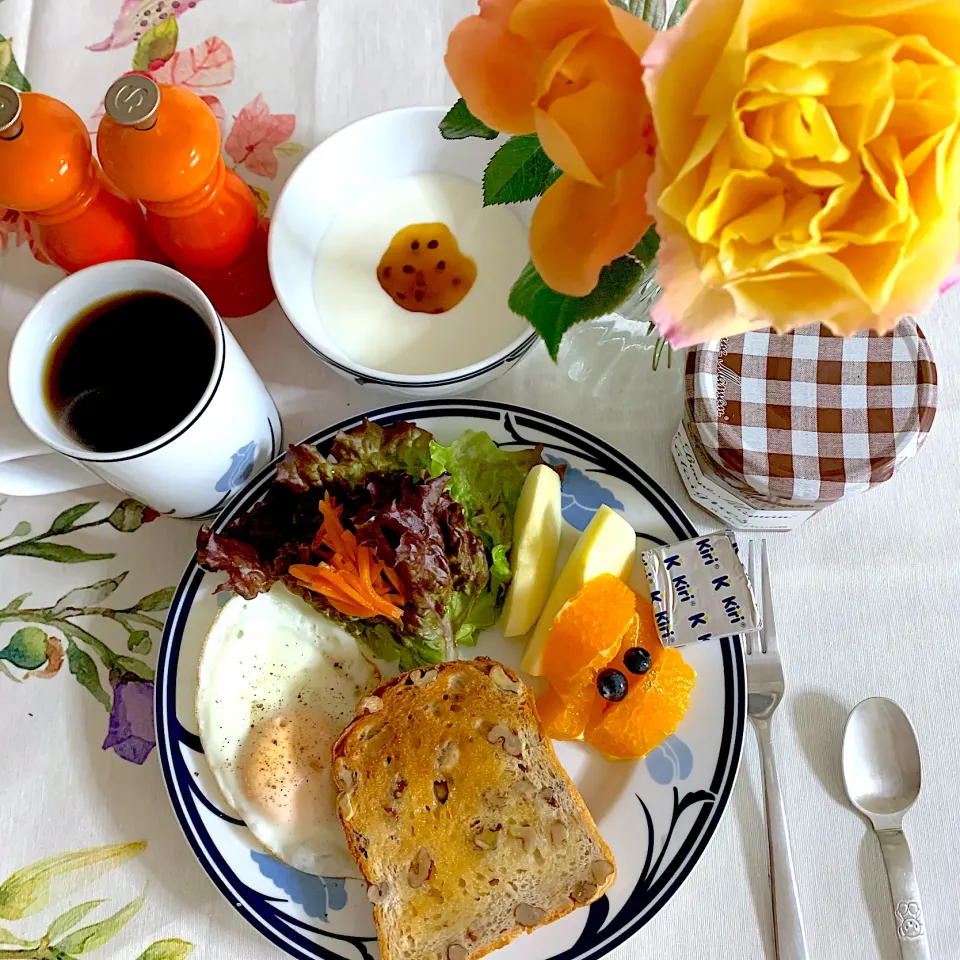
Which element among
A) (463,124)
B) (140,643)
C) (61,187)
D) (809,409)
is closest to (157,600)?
(140,643)

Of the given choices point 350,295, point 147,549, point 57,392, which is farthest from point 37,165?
point 147,549

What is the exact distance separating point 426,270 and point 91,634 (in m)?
0.62

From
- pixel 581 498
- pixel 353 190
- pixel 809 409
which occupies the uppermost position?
pixel 353 190

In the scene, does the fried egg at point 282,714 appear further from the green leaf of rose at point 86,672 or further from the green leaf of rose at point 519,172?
the green leaf of rose at point 519,172

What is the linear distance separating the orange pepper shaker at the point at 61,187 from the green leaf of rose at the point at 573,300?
556 millimetres

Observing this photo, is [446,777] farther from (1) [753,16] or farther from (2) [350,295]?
(1) [753,16]

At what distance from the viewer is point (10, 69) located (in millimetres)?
1177

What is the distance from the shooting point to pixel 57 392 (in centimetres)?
85

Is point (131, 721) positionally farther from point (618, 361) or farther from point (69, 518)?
point (618, 361)

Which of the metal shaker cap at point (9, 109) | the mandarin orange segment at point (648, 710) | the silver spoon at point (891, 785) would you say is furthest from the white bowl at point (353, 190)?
the silver spoon at point (891, 785)

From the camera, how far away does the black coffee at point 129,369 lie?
33.7 inches

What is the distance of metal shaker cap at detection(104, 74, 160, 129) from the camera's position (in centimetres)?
76

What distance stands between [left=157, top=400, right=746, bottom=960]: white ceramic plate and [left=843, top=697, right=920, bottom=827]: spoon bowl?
0.16 m

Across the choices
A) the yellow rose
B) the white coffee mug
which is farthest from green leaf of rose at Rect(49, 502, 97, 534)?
the yellow rose
